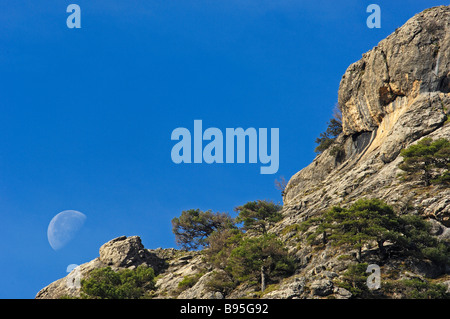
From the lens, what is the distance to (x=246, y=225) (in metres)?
80.2

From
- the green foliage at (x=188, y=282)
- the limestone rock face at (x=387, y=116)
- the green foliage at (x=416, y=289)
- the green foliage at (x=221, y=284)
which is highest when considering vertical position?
the limestone rock face at (x=387, y=116)

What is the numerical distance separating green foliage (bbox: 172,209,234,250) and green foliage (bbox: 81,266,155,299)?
992 inches

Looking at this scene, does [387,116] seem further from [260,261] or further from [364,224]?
[260,261]

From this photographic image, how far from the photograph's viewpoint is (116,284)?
211ft

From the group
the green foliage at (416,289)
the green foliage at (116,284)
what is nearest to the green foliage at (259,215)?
the green foliage at (116,284)

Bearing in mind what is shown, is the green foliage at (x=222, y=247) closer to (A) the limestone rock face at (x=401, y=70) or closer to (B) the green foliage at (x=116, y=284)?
(B) the green foliage at (x=116, y=284)

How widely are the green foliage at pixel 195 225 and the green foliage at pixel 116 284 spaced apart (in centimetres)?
2519

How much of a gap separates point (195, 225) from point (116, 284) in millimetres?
32944

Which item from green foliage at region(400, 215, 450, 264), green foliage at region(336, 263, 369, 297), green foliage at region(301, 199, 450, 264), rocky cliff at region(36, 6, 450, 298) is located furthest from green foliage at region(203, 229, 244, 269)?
green foliage at region(400, 215, 450, 264)

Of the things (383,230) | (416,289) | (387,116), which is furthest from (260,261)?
(387,116)

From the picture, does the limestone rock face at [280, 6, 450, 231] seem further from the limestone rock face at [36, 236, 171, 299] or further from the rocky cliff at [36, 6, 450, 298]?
the limestone rock face at [36, 236, 171, 299]

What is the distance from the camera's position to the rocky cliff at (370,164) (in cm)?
5484

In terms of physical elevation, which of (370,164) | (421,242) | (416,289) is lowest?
(416,289)

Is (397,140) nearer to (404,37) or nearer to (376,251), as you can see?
(404,37)
